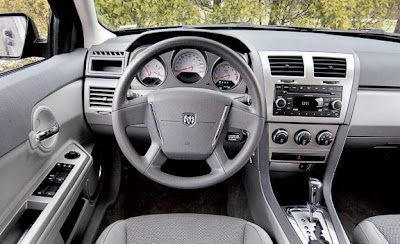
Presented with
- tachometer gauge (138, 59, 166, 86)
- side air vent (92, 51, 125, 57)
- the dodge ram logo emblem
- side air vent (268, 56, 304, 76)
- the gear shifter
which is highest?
side air vent (268, 56, 304, 76)

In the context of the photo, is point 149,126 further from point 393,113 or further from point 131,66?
point 393,113

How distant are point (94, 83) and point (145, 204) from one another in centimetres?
99

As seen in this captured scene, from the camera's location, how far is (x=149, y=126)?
3.87 feet

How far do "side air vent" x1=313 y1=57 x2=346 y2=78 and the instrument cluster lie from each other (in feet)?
1.27

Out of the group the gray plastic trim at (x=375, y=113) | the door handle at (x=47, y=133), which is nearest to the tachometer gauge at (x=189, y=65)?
the door handle at (x=47, y=133)

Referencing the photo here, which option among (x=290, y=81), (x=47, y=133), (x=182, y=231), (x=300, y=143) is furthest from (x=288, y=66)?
(x=47, y=133)

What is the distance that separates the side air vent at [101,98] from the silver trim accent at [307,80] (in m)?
0.79

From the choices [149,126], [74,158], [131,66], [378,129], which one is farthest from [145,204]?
[378,129]

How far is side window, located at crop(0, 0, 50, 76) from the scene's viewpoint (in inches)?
53.7

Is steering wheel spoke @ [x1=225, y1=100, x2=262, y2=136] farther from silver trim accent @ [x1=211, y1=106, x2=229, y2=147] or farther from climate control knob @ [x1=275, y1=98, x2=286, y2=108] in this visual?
climate control knob @ [x1=275, y1=98, x2=286, y2=108]

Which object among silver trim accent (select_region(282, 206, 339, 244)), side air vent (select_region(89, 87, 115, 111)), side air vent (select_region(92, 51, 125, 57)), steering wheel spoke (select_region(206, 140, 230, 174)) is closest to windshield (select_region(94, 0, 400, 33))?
side air vent (select_region(92, 51, 125, 57))

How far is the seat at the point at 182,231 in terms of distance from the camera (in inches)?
47.5

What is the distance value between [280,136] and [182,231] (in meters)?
0.67

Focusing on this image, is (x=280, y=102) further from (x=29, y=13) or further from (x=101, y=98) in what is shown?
(x=29, y=13)
